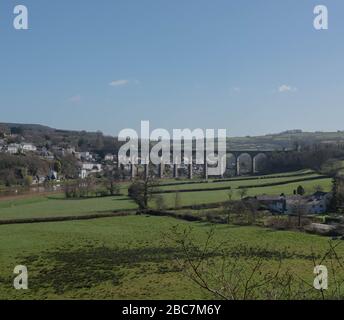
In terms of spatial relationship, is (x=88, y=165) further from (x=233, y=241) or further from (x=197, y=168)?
(x=233, y=241)

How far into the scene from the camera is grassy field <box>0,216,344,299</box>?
59.4 ft

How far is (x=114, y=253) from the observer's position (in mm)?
25984

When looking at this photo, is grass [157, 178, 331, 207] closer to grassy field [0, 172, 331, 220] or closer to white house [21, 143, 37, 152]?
grassy field [0, 172, 331, 220]

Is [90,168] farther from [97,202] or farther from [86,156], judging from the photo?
[97,202]

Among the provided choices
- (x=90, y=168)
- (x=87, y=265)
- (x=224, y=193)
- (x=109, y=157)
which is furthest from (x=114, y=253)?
(x=109, y=157)

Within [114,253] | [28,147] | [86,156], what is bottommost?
[114,253]

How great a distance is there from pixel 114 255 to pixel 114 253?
2.02ft

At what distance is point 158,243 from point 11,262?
30.1 feet

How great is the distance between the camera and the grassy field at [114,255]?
18094 mm

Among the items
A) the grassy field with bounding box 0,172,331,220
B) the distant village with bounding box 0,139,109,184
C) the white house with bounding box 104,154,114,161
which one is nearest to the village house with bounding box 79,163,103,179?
the distant village with bounding box 0,139,109,184

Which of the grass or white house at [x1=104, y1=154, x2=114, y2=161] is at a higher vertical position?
white house at [x1=104, y1=154, x2=114, y2=161]

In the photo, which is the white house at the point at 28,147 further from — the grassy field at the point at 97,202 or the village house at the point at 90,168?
the grassy field at the point at 97,202

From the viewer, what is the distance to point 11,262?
2353 centimetres
